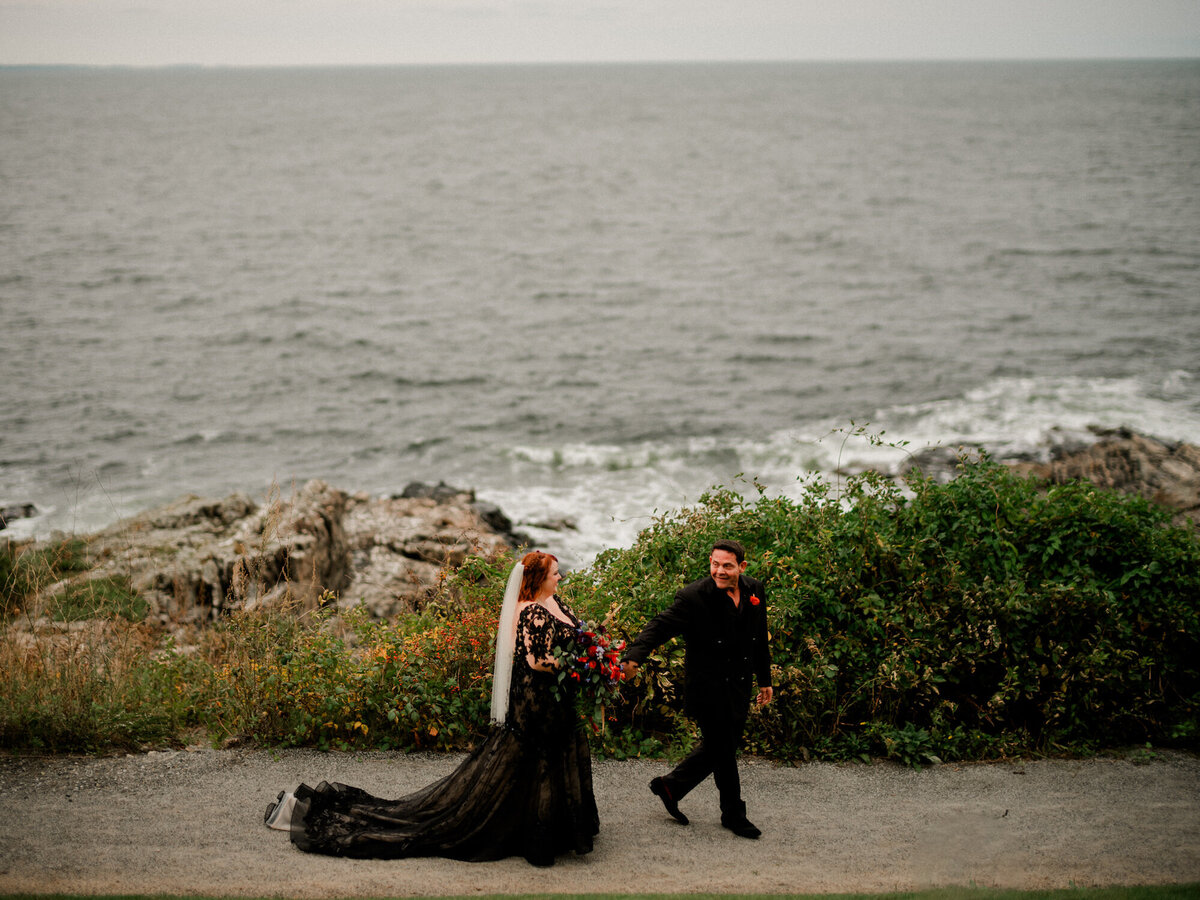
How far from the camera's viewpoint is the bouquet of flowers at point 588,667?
263 inches

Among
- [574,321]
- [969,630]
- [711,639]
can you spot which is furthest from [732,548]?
[574,321]

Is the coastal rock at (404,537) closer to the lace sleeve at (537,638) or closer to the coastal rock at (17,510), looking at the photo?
the coastal rock at (17,510)

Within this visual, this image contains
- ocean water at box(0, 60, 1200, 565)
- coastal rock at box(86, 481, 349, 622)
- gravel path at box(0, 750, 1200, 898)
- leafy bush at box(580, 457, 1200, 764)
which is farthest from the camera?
ocean water at box(0, 60, 1200, 565)

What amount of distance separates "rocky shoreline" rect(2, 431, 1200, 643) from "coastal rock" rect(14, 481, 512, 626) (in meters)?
0.02

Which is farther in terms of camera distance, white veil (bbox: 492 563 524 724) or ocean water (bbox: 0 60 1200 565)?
ocean water (bbox: 0 60 1200 565)

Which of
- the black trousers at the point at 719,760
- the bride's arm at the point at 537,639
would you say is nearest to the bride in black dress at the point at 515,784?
the bride's arm at the point at 537,639

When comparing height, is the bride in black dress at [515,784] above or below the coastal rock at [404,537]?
above

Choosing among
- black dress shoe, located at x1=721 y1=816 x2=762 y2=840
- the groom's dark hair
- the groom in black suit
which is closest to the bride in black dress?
the groom in black suit

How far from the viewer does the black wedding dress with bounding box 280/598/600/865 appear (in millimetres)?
6703

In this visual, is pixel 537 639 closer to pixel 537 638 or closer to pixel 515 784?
pixel 537 638

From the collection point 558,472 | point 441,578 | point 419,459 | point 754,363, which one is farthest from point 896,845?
point 754,363

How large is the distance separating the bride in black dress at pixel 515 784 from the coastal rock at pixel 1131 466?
44.6 ft

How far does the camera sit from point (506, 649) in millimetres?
6746

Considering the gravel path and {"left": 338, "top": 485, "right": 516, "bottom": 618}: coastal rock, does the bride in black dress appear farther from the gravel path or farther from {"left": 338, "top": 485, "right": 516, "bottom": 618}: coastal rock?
Answer: {"left": 338, "top": 485, "right": 516, "bottom": 618}: coastal rock
